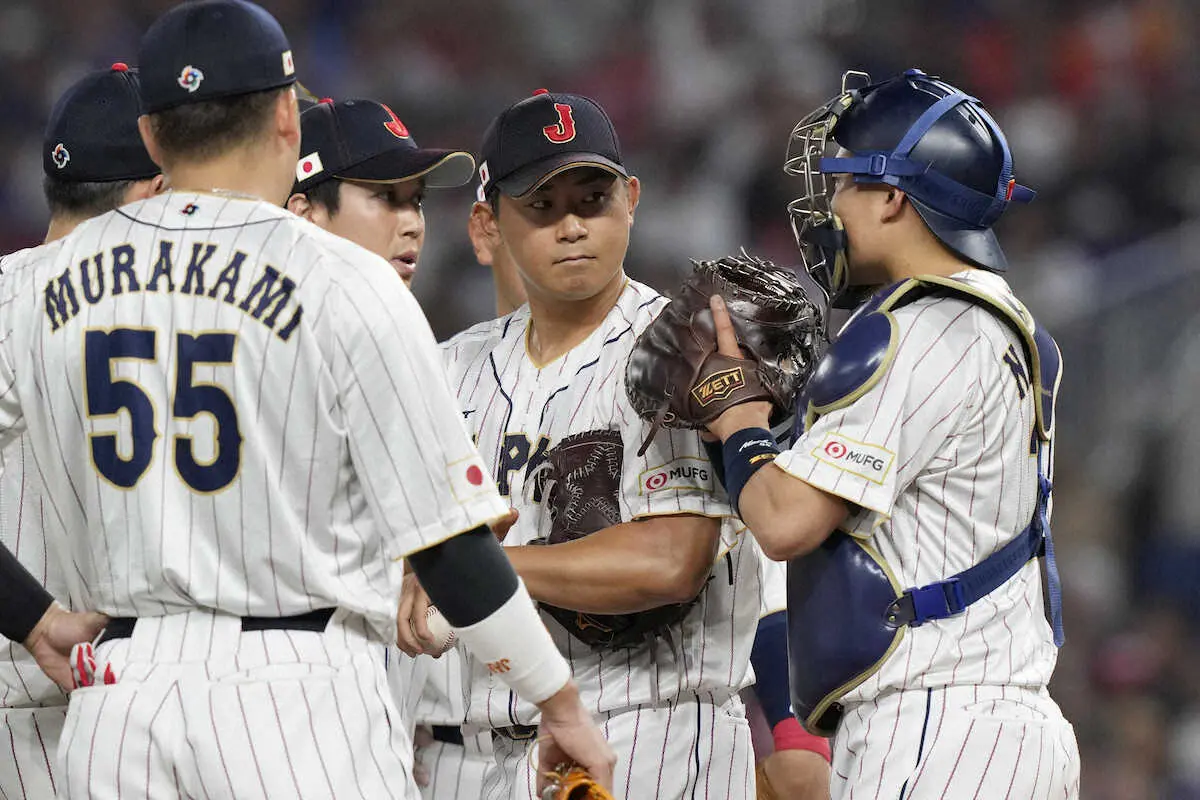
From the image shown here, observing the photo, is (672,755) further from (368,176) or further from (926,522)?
(368,176)

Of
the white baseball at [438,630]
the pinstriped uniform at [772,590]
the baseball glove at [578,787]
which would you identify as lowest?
the pinstriped uniform at [772,590]

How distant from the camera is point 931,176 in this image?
3184mm

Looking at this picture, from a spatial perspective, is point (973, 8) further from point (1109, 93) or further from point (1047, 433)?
point (1047, 433)

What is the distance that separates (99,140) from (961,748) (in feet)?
7.76

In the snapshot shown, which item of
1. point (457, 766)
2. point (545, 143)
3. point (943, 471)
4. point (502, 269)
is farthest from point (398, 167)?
point (943, 471)

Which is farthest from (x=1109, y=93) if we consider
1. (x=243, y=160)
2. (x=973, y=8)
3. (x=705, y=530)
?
(x=243, y=160)

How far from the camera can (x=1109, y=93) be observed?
9.88 metres

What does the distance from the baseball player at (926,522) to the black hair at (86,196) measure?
1537 mm

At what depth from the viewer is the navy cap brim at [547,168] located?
3742mm

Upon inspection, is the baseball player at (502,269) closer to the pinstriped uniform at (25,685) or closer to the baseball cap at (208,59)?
the pinstriped uniform at (25,685)

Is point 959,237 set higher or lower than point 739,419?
higher

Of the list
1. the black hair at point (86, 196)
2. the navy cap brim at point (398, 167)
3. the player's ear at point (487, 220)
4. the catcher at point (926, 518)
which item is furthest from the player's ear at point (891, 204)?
the black hair at point (86, 196)

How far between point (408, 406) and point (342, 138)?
84.2 inches

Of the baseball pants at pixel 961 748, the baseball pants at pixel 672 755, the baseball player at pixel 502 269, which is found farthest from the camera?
the baseball player at pixel 502 269
